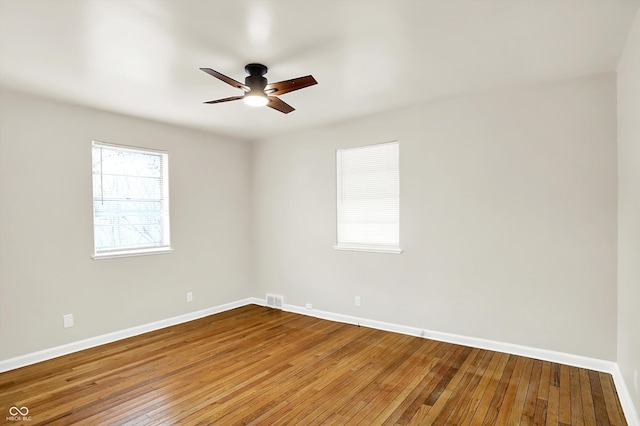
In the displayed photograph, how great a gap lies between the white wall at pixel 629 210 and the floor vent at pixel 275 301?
393 cm

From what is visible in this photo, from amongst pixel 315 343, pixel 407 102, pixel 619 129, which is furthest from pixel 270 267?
pixel 619 129

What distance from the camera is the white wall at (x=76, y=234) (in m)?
3.38

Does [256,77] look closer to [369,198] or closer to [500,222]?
[369,198]

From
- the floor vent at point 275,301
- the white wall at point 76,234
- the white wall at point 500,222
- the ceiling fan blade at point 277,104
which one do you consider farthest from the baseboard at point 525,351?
the ceiling fan blade at point 277,104

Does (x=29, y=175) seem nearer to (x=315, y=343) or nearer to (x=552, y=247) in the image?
(x=315, y=343)

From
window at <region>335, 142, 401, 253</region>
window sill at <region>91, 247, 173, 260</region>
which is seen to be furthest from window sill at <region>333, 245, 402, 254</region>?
window sill at <region>91, 247, 173, 260</region>

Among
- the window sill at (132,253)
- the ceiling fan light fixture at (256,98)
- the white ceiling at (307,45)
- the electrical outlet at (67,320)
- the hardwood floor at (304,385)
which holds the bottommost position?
the hardwood floor at (304,385)

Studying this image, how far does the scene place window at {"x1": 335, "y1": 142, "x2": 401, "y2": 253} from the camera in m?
4.28

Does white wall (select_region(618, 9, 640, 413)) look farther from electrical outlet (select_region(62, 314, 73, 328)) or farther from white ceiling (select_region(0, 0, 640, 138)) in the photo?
electrical outlet (select_region(62, 314, 73, 328))

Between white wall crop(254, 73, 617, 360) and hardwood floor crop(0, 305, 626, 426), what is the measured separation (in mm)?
401

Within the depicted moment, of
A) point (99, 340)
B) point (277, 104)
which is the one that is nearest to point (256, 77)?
point (277, 104)

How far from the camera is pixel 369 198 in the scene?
4500 millimetres

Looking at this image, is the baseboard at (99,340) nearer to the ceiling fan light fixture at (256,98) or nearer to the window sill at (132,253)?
the window sill at (132,253)

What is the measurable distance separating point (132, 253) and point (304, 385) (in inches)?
106
